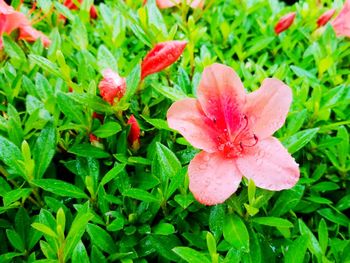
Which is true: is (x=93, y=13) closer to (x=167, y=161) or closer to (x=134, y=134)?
(x=134, y=134)

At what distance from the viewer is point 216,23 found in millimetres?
1758

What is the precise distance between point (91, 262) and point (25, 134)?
38 cm

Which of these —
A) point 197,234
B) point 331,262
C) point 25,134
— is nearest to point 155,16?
point 25,134

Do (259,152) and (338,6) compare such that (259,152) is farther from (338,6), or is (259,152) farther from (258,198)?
(338,6)

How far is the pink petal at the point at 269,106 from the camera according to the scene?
3.35 ft

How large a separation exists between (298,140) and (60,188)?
0.53 metres

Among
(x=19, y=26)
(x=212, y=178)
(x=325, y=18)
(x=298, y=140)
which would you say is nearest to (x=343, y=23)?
(x=325, y=18)

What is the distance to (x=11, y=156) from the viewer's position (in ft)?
3.55

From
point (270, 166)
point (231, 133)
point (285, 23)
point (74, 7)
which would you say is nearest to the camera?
point (270, 166)

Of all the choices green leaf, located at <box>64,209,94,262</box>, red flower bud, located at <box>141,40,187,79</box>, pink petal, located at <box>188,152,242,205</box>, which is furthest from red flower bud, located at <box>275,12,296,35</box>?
green leaf, located at <box>64,209,94,262</box>

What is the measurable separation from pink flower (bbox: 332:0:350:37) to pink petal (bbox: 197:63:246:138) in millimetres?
715

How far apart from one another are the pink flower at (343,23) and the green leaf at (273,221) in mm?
840

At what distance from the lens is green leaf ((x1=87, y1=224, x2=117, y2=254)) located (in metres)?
0.99

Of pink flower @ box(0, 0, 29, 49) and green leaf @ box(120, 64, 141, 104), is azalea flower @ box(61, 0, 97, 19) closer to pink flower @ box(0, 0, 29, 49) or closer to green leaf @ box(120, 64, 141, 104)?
pink flower @ box(0, 0, 29, 49)
